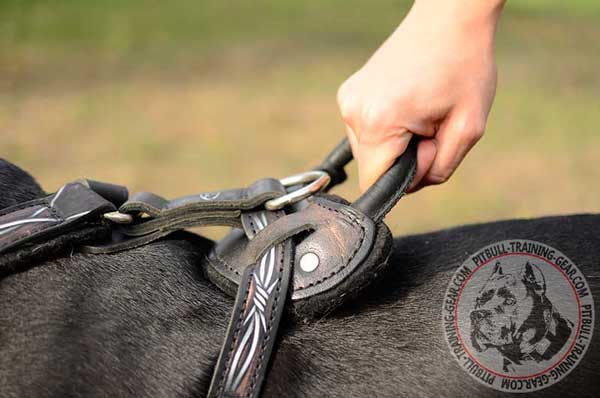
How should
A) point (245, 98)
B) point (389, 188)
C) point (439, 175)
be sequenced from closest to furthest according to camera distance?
point (389, 188) < point (439, 175) < point (245, 98)

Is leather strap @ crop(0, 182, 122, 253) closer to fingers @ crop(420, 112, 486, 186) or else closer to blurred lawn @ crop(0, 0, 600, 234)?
fingers @ crop(420, 112, 486, 186)

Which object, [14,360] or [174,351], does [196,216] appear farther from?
[14,360]

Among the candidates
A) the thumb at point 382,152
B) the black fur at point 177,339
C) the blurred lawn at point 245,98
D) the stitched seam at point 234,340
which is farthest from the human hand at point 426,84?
the blurred lawn at point 245,98

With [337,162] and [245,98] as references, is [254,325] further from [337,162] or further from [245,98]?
[245,98]

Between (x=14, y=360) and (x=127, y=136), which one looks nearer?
(x=14, y=360)

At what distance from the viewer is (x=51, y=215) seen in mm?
1487

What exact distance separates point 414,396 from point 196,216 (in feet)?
1.99

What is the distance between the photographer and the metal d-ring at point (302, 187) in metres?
1.63

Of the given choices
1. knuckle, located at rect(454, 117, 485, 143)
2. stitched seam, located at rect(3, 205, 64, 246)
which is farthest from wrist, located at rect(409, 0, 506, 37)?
stitched seam, located at rect(3, 205, 64, 246)

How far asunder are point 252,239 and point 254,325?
8.4 inches

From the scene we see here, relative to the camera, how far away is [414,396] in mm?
1422

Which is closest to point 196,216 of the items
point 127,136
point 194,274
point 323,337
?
point 194,274

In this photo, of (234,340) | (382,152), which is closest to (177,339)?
(234,340)

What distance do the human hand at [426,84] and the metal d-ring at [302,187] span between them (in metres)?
0.11
